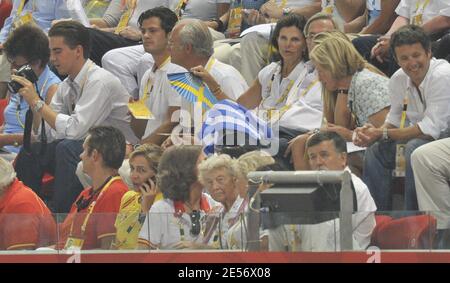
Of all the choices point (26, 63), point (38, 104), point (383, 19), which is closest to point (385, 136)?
point (383, 19)

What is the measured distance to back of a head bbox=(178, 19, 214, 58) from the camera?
11.0m

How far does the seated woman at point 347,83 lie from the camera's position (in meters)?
9.83

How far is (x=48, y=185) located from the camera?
11.2 m

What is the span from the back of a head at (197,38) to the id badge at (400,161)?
2.02 metres

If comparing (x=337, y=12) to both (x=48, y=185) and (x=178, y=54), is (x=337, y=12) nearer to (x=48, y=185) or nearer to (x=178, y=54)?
(x=178, y=54)

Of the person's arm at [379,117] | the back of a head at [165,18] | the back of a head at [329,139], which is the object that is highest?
the back of a head at [165,18]

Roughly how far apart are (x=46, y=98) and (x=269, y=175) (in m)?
4.63

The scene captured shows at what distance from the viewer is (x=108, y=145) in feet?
32.4

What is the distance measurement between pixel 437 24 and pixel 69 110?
2.72 m

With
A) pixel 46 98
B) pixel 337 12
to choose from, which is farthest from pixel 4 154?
pixel 337 12

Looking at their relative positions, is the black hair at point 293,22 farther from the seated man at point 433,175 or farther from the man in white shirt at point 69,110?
the seated man at point 433,175

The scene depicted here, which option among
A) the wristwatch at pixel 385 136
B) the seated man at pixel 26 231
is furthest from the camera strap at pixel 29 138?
the seated man at pixel 26 231

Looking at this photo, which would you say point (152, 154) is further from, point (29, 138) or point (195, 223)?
point (195, 223)
